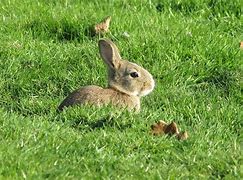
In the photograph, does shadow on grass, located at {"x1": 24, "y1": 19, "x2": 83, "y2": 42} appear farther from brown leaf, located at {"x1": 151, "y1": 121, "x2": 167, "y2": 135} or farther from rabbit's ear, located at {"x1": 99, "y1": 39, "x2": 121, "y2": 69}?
brown leaf, located at {"x1": 151, "y1": 121, "x2": 167, "y2": 135}

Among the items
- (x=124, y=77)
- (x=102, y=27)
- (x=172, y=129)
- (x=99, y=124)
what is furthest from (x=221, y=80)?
(x=99, y=124)

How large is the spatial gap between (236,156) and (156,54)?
252 centimetres

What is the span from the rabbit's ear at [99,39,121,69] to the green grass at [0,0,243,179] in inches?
13.4

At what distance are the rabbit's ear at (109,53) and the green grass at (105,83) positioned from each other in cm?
34

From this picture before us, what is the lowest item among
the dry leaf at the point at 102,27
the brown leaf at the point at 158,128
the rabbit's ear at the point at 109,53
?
the dry leaf at the point at 102,27

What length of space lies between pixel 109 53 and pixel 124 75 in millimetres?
246

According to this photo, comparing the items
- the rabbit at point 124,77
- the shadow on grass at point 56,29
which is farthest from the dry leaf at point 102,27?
the rabbit at point 124,77

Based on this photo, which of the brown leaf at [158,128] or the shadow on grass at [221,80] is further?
the shadow on grass at [221,80]

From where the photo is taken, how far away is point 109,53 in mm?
Result: 7238

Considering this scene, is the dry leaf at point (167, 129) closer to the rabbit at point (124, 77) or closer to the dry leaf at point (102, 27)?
the rabbit at point (124, 77)

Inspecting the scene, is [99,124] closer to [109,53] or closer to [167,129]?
[167,129]

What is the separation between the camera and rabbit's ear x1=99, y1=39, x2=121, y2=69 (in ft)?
23.7

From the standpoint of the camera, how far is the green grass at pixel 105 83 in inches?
213

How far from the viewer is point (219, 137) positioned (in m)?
6.18
